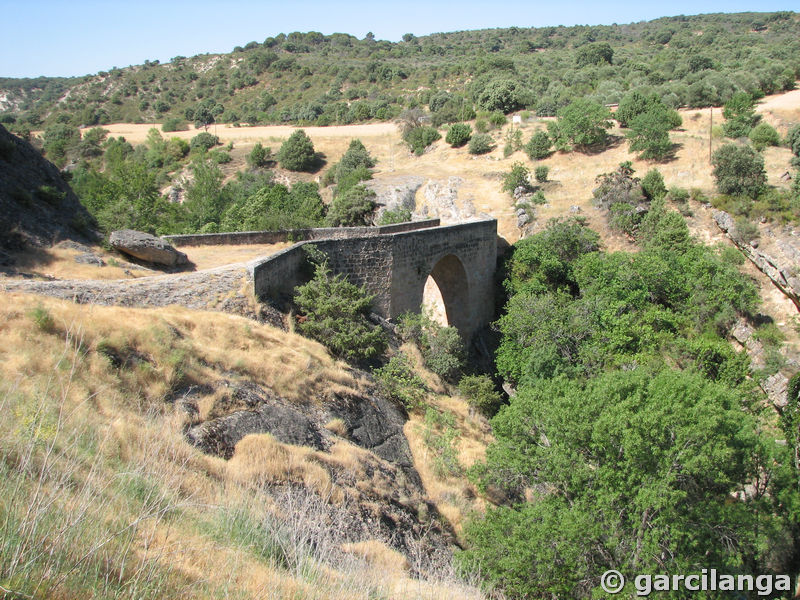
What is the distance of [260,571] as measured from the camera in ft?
10.4

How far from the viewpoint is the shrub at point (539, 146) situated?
2767cm

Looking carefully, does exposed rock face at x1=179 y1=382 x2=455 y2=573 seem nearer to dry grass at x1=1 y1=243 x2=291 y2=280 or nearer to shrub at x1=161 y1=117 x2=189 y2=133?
dry grass at x1=1 y1=243 x2=291 y2=280

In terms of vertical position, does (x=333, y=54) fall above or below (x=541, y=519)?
above

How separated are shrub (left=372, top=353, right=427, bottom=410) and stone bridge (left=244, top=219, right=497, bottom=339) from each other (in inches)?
98.3

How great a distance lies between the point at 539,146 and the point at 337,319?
776 inches

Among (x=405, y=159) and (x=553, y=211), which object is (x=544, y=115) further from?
(x=553, y=211)

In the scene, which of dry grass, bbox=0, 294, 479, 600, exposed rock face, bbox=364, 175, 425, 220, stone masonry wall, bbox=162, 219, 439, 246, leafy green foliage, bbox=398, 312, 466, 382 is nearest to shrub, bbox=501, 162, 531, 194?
exposed rock face, bbox=364, 175, 425, 220

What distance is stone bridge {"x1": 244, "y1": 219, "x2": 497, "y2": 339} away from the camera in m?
12.2

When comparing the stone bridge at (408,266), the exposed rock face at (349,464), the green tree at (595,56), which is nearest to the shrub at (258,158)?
the stone bridge at (408,266)

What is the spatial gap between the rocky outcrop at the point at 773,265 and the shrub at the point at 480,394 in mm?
9827

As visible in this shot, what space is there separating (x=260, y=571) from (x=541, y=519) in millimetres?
5495

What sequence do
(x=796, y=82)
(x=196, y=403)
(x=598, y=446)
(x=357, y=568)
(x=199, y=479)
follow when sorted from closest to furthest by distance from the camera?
1. (x=357, y=568)
2. (x=199, y=479)
3. (x=196, y=403)
4. (x=598, y=446)
5. (x=796, y=82)

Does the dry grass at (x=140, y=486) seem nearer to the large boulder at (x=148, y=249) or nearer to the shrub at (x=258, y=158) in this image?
the large boulder at (x=148, y=249)

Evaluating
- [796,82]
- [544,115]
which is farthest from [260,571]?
[796,82]
